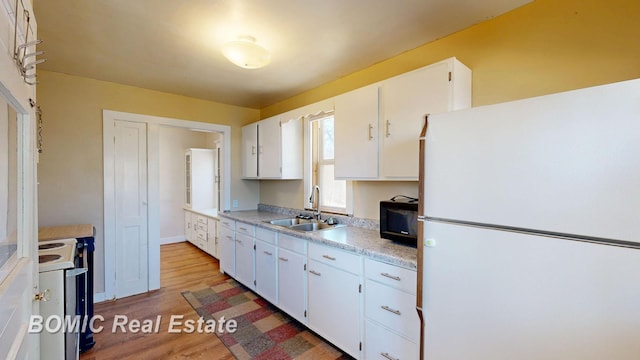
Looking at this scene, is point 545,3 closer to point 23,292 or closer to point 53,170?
point 23,292

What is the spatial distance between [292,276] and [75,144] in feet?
9.00

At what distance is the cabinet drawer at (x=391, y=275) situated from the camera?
1579 mm

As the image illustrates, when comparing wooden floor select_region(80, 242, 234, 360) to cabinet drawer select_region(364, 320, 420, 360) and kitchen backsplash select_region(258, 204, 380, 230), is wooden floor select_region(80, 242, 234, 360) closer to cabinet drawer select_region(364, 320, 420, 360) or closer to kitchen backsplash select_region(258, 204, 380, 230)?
cabinet drawer select_region(364, 320, 420, 360)

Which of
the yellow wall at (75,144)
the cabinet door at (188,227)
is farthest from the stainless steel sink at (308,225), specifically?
the cabinet door at (188,227)

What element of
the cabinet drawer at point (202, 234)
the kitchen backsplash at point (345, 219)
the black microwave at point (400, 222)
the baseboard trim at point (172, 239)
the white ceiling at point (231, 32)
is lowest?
the baseboard trim at point (172, 239)

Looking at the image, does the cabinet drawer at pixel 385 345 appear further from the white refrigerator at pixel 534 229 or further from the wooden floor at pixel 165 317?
the wooden floor at pixel 165 317

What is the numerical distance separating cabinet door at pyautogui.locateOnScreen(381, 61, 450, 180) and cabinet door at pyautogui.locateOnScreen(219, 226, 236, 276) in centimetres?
234

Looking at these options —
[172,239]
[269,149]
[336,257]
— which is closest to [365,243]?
[336,257]

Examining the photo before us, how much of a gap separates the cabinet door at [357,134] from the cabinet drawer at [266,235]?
36.1 inches

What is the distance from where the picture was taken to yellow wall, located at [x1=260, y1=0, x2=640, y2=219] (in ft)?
4.59

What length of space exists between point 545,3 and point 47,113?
4.33 meters

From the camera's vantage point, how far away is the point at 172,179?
5695 millimetres

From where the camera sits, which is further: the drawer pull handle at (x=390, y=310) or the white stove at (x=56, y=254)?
the drawer pull handle at (x=390, y=310)

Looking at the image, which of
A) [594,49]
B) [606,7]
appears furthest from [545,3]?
[594,49]
